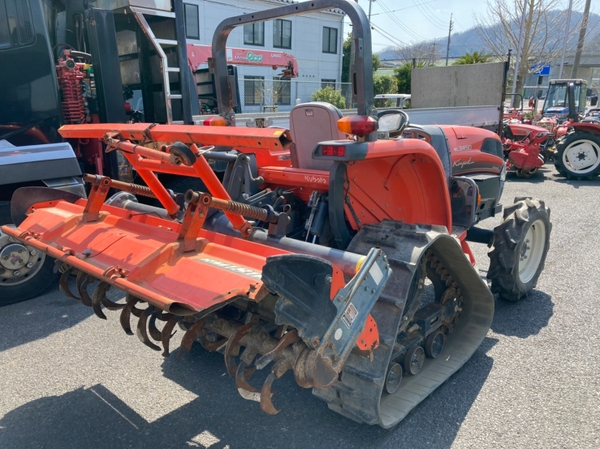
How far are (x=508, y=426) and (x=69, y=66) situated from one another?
4949 millimetres

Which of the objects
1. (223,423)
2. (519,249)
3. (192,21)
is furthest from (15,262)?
(192,21)

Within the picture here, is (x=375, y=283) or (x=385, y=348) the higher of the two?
(x=375, y=283)

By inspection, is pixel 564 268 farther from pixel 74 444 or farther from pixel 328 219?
pixel 74 444

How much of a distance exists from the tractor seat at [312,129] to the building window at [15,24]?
311 centimetres

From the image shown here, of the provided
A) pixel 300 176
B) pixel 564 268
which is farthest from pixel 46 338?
pixel 564 268

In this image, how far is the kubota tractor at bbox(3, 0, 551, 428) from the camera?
86.0 inches

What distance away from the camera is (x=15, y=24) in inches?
188

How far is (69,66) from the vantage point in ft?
17.1

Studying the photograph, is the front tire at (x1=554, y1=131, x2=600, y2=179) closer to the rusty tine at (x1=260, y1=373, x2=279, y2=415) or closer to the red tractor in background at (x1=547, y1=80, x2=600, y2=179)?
the red tractor in background at (x1=547, y1=80, x2=600, y2=179)

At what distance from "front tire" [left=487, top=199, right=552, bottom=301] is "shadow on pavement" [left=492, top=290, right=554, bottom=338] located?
86mm

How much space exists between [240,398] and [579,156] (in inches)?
414

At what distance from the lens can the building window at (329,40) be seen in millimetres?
30453

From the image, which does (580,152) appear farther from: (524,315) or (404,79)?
(404,79)

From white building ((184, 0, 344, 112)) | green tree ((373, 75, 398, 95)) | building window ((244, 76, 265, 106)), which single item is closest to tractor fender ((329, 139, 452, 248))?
white building ((184, 0, 344, 112))
